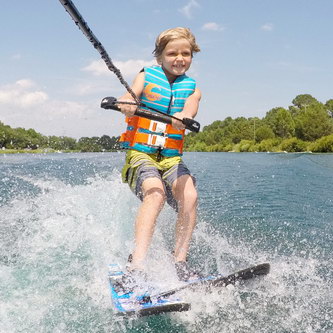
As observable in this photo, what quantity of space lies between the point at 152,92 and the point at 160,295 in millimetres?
1749

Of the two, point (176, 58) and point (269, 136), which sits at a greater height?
point (269, 136)

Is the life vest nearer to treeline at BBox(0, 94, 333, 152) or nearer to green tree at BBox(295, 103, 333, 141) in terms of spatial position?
treeline at BBox(0, 94, 333, 152)

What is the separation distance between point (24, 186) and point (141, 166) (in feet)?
21.7

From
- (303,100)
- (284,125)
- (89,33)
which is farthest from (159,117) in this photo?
(303,100)

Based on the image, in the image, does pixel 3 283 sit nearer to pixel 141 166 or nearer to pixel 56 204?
pixel 141 166

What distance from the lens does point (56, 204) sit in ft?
20.7

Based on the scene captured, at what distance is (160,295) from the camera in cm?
265

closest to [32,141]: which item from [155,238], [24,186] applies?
[24,186]

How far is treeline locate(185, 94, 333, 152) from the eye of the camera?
46969 mm

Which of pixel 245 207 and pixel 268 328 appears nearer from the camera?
pixel 268 328

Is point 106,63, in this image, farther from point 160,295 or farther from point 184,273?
point 184,273

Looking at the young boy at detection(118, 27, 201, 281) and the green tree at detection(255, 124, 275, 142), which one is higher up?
the green tree at detection(255, 124, 275, 142)

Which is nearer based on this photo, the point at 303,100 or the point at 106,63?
the point at 106,63

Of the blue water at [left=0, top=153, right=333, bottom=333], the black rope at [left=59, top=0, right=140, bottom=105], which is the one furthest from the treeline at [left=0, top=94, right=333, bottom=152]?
the black rope at [left=59, top=0, right=140, bottom=105]
